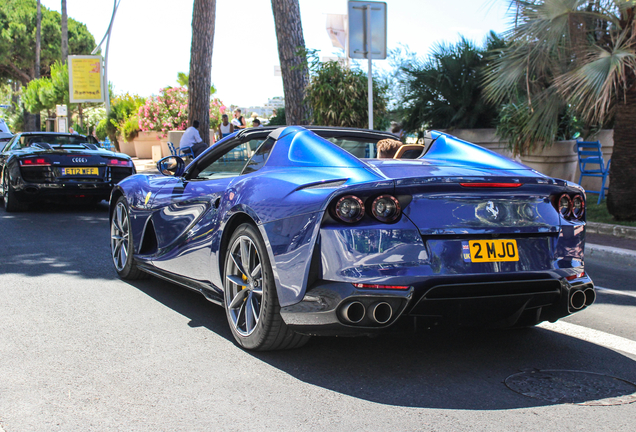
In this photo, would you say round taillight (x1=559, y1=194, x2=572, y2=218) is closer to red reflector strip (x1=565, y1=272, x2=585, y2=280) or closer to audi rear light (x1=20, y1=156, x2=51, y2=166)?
red reflector strip (x1=565, y1=272, x2=585, y2=280)

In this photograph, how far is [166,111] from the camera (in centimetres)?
3003

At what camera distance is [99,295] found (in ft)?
18.0

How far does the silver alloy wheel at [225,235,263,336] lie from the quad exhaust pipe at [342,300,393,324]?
668 mm

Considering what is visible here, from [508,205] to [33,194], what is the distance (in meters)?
9.20

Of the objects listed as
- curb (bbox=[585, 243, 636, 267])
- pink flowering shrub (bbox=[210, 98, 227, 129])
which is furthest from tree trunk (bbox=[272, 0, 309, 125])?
pink flowering shrub (bbox=[210, 98, 227, 129])

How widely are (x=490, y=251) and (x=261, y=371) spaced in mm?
1326

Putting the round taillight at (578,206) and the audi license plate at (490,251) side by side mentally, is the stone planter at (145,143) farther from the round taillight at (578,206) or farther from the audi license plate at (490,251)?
the audi license plate at (490,251)

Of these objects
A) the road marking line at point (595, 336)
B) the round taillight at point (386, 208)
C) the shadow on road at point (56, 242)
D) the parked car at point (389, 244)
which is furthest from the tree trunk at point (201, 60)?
the round taillight at point (386, 208)

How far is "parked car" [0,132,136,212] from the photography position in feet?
35.9

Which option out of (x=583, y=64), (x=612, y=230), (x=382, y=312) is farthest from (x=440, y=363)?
(x=583, y=64)

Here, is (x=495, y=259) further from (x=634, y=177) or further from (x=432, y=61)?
(x=432, y=61)

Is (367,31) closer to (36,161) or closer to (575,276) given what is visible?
(36,161)

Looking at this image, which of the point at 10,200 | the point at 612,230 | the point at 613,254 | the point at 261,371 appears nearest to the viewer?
the point at 261,371

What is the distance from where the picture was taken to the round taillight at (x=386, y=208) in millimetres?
3354
